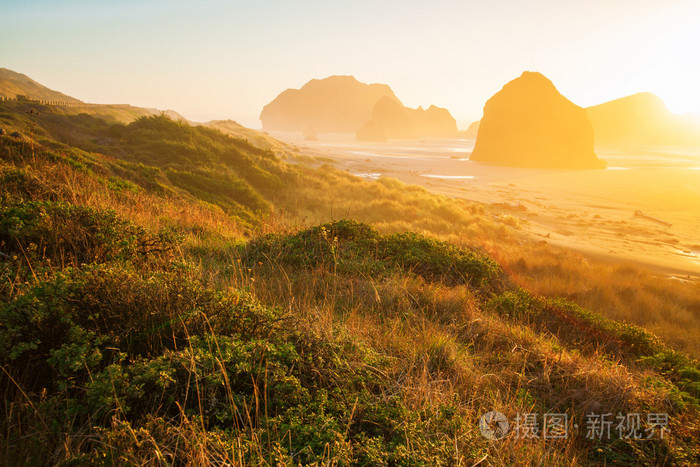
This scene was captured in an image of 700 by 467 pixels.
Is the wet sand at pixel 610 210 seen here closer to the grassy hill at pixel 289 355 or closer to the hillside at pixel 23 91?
the grassy hill at pixel 289 355

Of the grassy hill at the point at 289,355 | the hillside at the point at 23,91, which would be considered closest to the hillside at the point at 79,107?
the hillside at the point at 23,91

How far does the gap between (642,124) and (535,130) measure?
339 ft

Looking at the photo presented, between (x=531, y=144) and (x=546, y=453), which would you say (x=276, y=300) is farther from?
(x=531, y=144)

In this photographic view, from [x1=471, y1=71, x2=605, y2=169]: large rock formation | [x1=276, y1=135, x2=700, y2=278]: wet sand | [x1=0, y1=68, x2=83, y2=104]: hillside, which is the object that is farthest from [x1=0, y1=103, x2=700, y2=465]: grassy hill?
[x1=471, y1=71, x2=605, y2=169]: large rock formation

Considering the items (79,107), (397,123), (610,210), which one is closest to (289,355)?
(610,210)

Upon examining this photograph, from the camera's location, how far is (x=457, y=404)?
264 cm

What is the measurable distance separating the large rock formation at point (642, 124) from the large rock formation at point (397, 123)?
77379mm

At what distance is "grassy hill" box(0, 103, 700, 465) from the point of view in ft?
6.11

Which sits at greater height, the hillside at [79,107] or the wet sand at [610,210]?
the hillside at [79,107]

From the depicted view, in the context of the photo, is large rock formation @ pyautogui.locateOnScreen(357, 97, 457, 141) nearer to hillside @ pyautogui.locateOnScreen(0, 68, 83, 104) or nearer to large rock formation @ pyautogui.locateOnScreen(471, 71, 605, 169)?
large rock formation @ pyautogui.locateOnScreen(471, 71, 605, 169)

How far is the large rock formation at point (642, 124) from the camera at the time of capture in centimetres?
12300

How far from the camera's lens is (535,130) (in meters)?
67.0

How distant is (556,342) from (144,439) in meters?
4.54

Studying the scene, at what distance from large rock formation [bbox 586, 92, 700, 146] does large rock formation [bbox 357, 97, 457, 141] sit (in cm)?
7738
